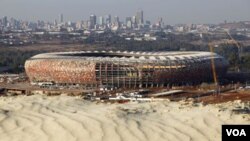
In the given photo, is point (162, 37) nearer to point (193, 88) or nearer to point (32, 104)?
point (193, 88)

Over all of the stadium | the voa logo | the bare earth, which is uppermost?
the voa logo

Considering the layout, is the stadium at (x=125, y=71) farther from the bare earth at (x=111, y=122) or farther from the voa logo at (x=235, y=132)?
the voa logo at (x=235, y=132)

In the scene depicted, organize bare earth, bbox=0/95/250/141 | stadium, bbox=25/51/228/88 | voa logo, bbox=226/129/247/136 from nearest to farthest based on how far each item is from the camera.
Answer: voa logo, bbox=226/129/247/136 < bare earth, bbox=0/95/250/141 < stadium, bbox=25/51/228/88

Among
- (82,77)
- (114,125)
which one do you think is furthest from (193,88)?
(114,125)

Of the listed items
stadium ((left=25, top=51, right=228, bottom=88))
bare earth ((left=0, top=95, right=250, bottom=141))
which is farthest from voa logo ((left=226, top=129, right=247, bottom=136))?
stadium ((left=25, top=51, right=228, bottom=88))

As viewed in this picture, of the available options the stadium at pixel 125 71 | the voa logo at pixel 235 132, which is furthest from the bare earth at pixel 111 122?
the stadium at pixel 125 71

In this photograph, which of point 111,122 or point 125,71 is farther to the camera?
point 125,71

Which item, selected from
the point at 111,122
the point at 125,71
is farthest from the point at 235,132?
the point at 125,71

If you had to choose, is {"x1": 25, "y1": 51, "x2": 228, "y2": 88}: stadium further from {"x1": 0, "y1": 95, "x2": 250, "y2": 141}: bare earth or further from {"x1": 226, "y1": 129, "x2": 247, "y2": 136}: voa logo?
{"x1": 226, "y1": 129, "x2": 247, "y2": 136}: voa logo

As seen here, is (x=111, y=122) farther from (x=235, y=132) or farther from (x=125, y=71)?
(x=125, y=71)
